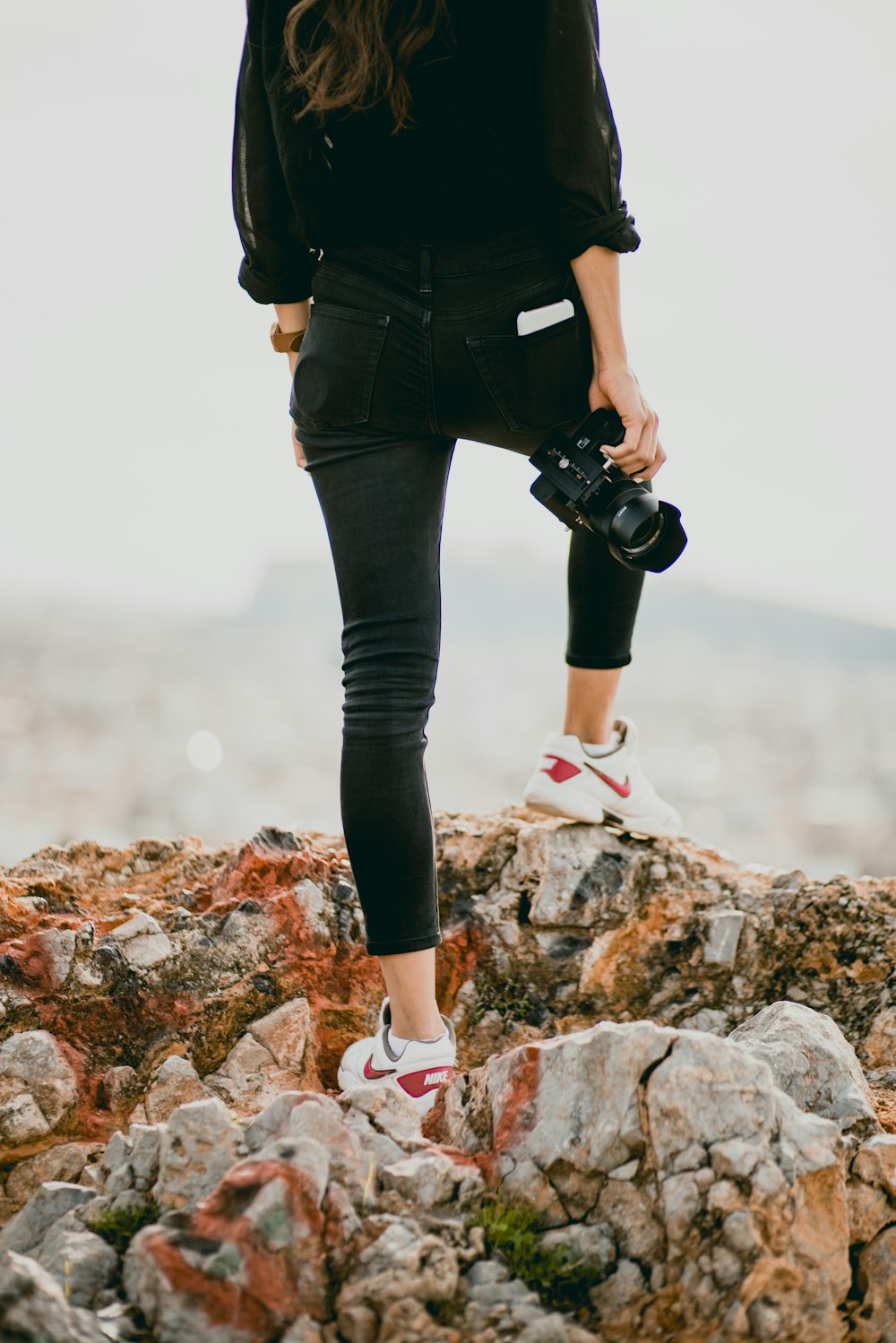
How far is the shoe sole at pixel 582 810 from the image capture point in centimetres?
303

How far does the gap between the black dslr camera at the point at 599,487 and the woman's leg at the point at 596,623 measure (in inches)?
16.6

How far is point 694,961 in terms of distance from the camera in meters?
2.95

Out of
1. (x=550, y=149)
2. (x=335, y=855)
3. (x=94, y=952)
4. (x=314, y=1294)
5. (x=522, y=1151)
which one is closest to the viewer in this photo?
(x=314, y=1294)

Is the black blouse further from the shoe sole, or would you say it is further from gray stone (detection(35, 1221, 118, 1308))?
gray stone (detection(35, 1221, 118, 1308))

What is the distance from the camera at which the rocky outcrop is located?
4.88 ft

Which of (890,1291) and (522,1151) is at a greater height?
(522,1151)

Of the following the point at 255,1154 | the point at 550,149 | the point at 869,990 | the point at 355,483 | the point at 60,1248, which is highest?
the point at 550,149

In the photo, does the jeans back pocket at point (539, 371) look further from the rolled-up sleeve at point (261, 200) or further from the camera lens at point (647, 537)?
the rolled-up sleeve at point (261, 200)

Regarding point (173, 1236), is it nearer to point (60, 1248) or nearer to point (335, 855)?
point (60, 1248)

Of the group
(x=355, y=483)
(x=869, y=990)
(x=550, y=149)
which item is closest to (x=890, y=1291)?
(x=869, y=990)

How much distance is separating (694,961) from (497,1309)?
157cm

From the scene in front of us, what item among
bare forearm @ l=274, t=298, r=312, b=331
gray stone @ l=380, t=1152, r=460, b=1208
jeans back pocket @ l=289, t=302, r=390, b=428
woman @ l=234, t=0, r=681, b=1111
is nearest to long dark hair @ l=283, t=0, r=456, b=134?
woman @ l=234, t=0, r=681, b=1111

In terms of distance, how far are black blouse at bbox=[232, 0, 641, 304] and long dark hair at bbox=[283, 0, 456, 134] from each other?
0.04 metres

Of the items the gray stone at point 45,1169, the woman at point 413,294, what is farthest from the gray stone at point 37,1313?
the gray stone at point 45,1169
